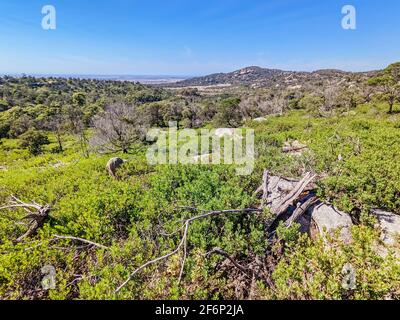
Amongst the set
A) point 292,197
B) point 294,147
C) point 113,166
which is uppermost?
point 294,147

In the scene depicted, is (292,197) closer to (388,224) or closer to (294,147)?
(388,224)

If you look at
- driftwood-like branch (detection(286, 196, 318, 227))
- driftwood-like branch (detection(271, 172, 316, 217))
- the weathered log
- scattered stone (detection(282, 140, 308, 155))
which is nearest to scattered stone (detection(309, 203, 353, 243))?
driftwood-like branch (detection(286, 196, 318, 227))

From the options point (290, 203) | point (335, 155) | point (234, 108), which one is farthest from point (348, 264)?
point (234, 108)

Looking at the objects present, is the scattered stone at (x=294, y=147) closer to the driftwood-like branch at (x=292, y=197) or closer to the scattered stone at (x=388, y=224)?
the driftwood-like branch at (x=292, y=197)

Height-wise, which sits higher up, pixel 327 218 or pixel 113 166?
pixel 113 166

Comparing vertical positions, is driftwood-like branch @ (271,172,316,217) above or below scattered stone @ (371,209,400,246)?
above

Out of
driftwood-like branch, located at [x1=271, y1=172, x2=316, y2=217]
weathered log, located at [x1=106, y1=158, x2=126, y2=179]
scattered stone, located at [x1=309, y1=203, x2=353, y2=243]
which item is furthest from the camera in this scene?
weathered log, located at [x1=106, y1=158, x2=126, y2=179]

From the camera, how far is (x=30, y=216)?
18.7 ft

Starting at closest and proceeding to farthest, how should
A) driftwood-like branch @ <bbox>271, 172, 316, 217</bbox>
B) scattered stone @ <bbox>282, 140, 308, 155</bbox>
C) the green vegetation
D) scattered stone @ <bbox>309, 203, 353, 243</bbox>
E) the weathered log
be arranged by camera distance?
the green vegetation → scattered stone @ <bbox>309, 203, 353, 243</bbox> → driftwood-like branch @ <bbox>271, 172, 316, 217</bbox> → the weathered log → scattered stone @ <bbox>282, 140, 308, 155</bbox>

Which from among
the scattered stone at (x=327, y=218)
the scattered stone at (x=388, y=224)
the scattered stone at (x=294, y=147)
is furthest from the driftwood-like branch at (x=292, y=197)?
the scattered stone at (x=294, y=147)

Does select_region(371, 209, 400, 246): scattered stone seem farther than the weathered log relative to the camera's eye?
No

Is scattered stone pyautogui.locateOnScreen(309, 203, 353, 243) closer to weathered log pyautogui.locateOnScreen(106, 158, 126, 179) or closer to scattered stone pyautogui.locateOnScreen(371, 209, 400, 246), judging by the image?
scattered stone pyautogui.locateOnScreen(371, 209, 400, 246)

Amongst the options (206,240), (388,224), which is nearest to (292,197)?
(388,224)
